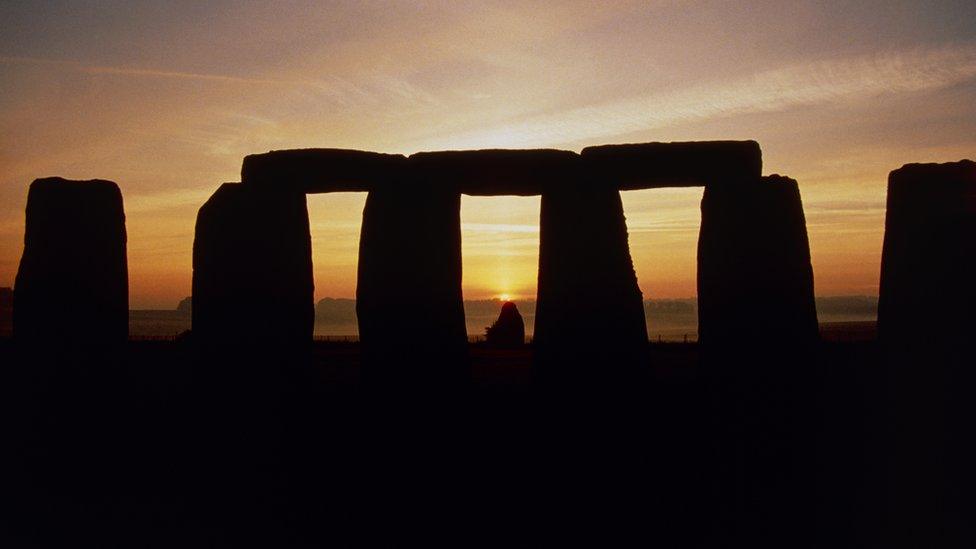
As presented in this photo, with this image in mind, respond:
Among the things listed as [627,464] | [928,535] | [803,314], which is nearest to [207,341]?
[627,464]

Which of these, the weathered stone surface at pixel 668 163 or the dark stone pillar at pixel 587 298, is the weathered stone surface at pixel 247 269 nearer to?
the dark stone pillar at pixel 587 298

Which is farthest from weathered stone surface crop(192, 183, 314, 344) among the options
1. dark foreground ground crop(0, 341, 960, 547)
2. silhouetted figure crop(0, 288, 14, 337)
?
silhouetted figure crop(0, 288, 14, 337)

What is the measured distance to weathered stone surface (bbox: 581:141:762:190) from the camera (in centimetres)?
1123

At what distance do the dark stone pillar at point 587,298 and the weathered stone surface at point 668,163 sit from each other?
27cm

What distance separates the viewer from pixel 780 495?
892 centimetres

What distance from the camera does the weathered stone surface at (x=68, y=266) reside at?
497 inches

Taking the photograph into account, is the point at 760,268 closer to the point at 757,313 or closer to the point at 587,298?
the point at 757,313

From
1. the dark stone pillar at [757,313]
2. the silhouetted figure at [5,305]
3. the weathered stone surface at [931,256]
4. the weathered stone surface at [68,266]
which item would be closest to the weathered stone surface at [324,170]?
the weathered stone surface at [68,266]

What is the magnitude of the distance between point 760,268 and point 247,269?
6.34 metres

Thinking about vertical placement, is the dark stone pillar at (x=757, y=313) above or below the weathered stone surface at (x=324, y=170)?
below

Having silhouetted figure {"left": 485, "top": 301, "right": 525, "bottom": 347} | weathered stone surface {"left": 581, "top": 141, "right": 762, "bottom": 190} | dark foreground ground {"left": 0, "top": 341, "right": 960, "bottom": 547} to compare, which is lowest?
dark foreground ground {"left": 0, "top": 341, "right": 960, "bottom": 547}

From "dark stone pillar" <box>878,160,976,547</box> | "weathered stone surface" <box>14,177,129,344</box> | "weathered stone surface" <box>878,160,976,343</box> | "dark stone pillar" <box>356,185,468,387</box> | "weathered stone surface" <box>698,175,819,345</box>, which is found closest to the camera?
"dark stone pillar" <box>878,160,976,547</box>

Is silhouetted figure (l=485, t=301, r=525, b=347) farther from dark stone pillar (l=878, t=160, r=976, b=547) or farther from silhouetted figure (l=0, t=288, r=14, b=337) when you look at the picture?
silhouetted figure (l=0, t=288, r=14, b=337)

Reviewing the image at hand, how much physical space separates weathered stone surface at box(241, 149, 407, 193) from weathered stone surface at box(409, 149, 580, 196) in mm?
354
